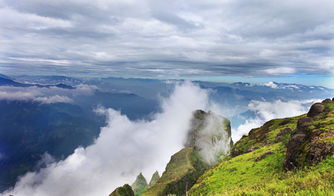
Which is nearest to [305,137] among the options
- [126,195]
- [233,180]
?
[233,180]

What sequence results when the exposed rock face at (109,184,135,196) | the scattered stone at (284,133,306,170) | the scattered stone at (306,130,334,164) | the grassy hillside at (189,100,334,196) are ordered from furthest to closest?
1. the exposed rock face at (109,184,135,196)
2. the scattered stone at (284,133,306,170)
3. the scattered stone at (306,130,334,164)
4. the grassy hillside at (189,100,334,196)

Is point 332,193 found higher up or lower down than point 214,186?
higher up

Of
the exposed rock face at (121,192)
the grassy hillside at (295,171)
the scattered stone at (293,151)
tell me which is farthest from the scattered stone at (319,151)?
the exposed rock face at (121,192)

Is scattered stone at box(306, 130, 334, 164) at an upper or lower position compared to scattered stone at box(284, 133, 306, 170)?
upper

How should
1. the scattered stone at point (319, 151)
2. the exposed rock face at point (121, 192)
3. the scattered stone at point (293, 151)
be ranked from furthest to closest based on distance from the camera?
the exposed rock face at point (121, 192), the scattered stone at point (293, 151), the scattered stone at point (319, 151)

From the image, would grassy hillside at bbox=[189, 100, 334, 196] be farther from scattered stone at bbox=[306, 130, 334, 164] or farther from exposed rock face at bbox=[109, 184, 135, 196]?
exposed rock face at bbox=[109, 184, 135, 196]

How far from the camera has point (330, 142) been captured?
20.4m

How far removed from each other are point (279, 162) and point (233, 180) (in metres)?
8.46

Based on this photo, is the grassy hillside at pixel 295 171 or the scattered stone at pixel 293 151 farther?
the scattered stone at pixel 293 151

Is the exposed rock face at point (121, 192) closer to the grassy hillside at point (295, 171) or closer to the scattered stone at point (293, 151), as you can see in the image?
the grassy hillside at point (295, 171)

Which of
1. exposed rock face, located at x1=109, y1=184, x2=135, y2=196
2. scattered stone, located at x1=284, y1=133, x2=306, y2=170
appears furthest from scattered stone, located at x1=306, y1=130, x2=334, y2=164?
exposed rock face, located at x1=109, y1=184, x2=135, y2=196

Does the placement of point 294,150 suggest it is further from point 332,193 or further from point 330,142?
point 332,193

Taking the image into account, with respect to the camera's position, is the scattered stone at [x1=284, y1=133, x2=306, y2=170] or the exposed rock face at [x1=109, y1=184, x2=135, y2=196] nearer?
the scattered stone at [x1=284, y1=133, x2=306, y2=170]

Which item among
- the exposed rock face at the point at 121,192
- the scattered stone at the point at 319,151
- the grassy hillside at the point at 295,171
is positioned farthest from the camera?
the exposed rock face at the point at 121,192
